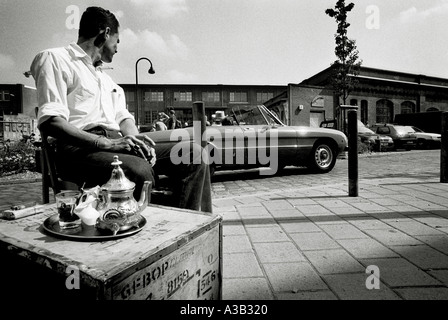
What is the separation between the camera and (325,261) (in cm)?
206

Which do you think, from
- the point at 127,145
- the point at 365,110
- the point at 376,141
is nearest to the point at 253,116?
the point at 127,145

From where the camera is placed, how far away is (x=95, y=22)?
7.12ft

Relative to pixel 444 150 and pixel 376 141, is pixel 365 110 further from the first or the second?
pixel 444 150

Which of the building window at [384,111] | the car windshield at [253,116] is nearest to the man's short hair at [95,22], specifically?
the car windshield at [253,116]

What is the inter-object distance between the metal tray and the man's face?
61.3 inches

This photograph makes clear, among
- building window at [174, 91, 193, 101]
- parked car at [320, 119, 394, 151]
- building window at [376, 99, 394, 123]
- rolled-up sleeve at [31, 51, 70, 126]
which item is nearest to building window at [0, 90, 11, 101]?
building window at [174, 91, 193, 101]

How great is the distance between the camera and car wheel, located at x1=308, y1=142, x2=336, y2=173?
7605 mm

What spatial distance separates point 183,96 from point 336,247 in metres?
50.9

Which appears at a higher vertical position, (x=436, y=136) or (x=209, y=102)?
(x=209, y=102)
